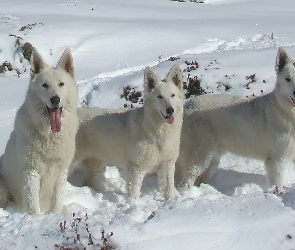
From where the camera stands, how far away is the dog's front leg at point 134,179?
6414mm

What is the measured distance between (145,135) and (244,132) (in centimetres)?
173

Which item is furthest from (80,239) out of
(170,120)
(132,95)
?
(132,95)

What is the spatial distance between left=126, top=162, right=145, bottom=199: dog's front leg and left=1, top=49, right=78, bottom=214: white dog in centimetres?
105

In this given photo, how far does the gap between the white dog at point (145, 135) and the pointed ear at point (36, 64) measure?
145cm

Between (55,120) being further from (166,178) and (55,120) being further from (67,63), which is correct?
(166,178)

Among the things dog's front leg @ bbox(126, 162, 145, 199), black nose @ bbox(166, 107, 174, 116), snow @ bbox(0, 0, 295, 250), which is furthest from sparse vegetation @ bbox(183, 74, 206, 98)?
black nose @ bbox(166, 107, 174, 116)

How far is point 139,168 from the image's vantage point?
21.0 ft

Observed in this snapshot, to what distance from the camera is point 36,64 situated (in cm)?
550

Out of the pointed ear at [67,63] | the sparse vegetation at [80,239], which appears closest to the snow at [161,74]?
the sparse vegetation at [80,239]

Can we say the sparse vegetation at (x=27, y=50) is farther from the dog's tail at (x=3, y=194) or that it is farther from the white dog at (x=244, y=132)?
the dog's tail at (x=3, y=194)

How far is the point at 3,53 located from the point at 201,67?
5.11 m

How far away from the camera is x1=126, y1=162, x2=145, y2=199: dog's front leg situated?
6414mm

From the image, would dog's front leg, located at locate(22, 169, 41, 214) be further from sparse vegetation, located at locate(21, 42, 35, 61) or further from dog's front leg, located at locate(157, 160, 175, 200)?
sparse vegetation, located at locate(21, 42, 35, 61)

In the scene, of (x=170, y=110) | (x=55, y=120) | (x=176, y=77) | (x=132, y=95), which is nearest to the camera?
(x=55, y=120)
